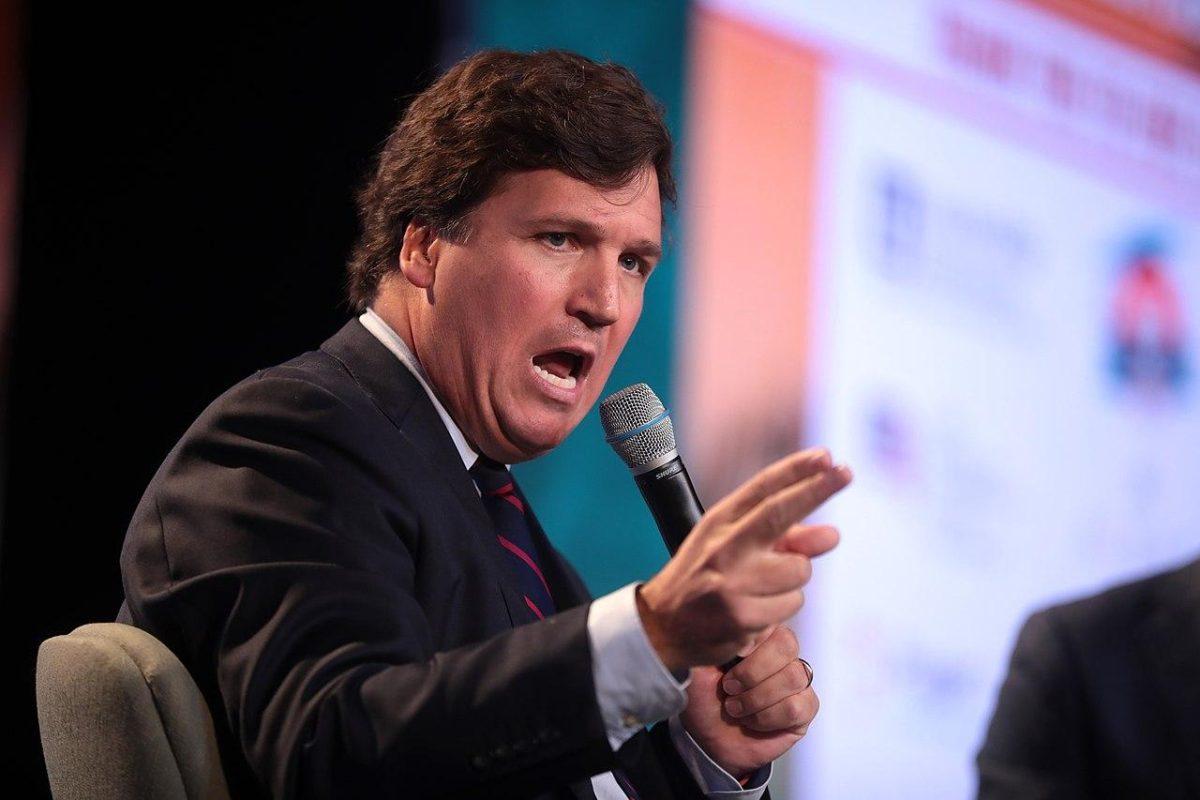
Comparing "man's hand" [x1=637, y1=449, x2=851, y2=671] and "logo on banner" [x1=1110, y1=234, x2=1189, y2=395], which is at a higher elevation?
"logo on banner" [x1=1110, y1=234, x2=1189, y2=395]

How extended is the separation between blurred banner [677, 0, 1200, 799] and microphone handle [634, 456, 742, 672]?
1660 mm

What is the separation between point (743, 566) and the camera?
1202 millimetres

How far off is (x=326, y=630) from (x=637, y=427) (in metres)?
0.50

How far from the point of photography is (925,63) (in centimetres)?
384

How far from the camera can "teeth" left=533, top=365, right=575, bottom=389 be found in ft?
6.10

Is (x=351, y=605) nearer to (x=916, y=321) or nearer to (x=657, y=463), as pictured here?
(x=657, y=463)

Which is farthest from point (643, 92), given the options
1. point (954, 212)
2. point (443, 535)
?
point (954, 212)

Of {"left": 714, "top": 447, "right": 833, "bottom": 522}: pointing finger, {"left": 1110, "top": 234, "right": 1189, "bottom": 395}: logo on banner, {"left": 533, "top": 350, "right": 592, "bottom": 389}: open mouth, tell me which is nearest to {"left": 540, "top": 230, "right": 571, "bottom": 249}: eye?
{"left": 533, "top": 350, "right": 592, "bottom": 389}: open mouth

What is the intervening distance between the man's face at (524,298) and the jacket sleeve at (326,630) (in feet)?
0.90

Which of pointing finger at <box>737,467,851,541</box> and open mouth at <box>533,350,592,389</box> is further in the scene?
open mouth at <box>533,350,592,389</box>

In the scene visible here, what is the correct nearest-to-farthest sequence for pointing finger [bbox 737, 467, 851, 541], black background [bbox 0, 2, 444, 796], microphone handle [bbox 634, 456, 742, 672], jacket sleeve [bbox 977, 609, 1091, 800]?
pointing finger [bbox 737, 467, 851, 541] < microphone handle [bbox 634, 456, 742, 672] < jacket sleeve [bbox 977, 609, 1091, 800] < black background [bbox 0, 2, 444, 796]

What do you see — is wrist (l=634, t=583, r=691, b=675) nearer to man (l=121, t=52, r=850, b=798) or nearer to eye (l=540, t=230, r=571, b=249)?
man (l=121, t=52, r=850, b=798)

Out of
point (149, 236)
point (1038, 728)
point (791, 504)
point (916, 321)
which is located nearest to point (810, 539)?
point (791, 504)

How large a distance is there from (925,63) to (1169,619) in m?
1.89
